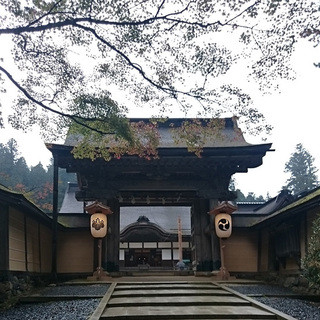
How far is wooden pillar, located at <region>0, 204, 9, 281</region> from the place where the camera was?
28.8ft

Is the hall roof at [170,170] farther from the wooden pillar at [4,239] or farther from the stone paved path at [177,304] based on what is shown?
the stone paved path at [177,304]

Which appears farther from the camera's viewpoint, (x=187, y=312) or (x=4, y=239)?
(x=4, y=239)

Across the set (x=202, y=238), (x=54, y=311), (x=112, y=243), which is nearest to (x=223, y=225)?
(x=202, y=238)

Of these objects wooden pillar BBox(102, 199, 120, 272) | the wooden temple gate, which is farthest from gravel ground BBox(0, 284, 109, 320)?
the wooden temple gate

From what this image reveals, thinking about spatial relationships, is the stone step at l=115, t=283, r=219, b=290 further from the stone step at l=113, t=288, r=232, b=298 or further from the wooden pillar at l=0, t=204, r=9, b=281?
the wooden pillar at l=0, t=204, r=9, b=281

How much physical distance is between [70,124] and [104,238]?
5658mm

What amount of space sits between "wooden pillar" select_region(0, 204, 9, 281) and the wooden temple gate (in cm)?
313

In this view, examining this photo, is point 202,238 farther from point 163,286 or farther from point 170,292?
point 170,292

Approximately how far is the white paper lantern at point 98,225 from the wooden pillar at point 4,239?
129 inches

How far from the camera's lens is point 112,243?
43.7 feet

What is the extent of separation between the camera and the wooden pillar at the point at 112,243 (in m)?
12.9

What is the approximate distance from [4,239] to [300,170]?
49445 mm

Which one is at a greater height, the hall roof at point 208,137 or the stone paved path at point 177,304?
the hall roof at point 208,137

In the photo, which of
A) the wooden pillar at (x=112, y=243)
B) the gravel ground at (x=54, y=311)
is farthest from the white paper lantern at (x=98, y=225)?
the gravel ground at (x=54, y=311)
